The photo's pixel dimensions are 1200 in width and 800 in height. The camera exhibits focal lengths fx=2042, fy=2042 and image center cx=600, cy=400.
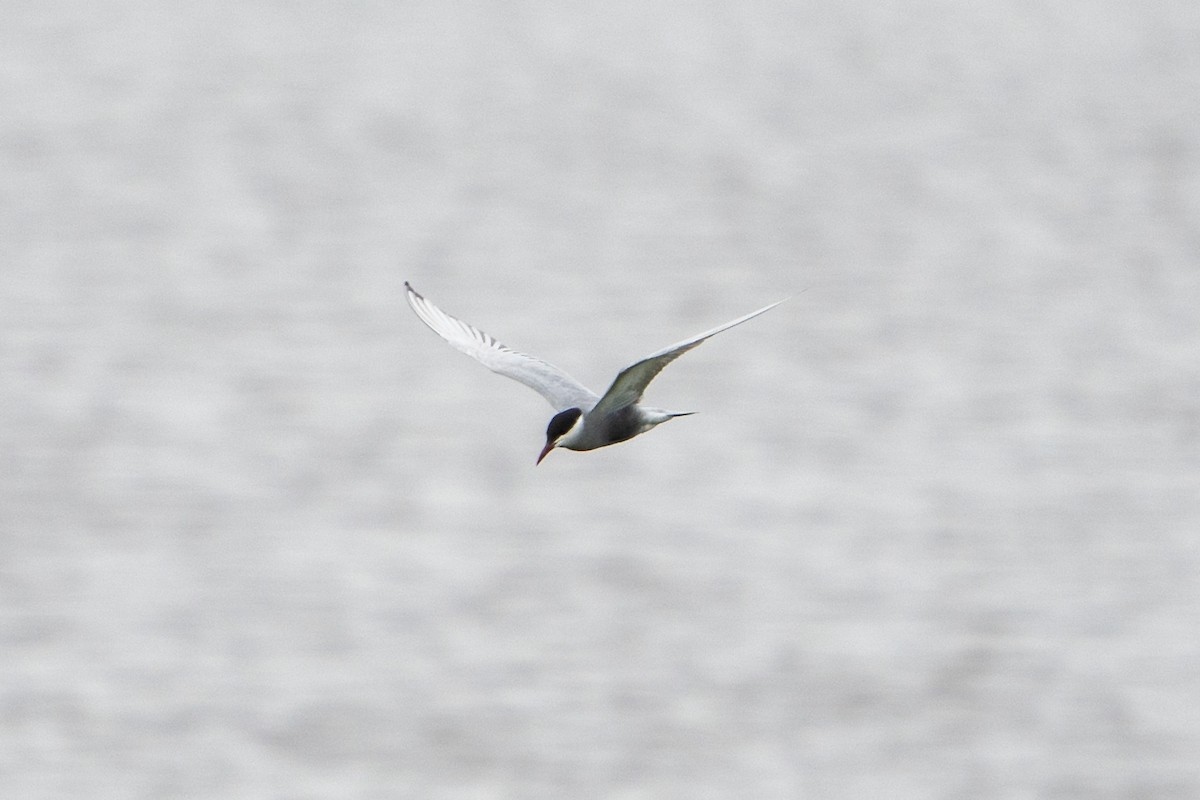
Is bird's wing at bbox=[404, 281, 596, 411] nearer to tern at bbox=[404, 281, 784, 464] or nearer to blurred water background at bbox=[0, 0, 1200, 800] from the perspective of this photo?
tern at bbox=[404, 281, 784, 464]

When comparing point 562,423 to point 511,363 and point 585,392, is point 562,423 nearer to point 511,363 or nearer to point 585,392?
point 585,392

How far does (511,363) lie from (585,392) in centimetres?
65

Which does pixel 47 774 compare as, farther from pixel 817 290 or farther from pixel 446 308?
pixel 817 290

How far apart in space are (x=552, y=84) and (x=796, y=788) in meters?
42.5

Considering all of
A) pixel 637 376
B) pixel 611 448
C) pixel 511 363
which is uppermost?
pixel 611 448

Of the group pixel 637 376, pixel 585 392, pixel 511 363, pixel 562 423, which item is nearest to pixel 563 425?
pixel 562 423

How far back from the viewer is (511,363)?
9945 millimetres

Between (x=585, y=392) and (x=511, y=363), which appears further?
(x=511, y=363)

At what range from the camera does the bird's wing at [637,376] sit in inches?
303

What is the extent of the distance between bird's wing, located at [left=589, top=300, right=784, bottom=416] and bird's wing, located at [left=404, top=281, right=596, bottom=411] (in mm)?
663

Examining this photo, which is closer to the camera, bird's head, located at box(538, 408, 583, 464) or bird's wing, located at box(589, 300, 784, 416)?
bird's wing, located at box(589, 300, 784, 416)

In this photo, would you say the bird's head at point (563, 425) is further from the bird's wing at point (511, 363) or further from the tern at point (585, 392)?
the bird's wing at point (511, 363)

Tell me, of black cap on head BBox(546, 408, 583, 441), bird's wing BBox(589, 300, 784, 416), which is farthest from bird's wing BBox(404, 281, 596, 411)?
bird's wing BBox(589, 300, 784, 416)

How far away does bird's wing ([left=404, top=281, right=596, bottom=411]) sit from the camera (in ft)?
30.8
